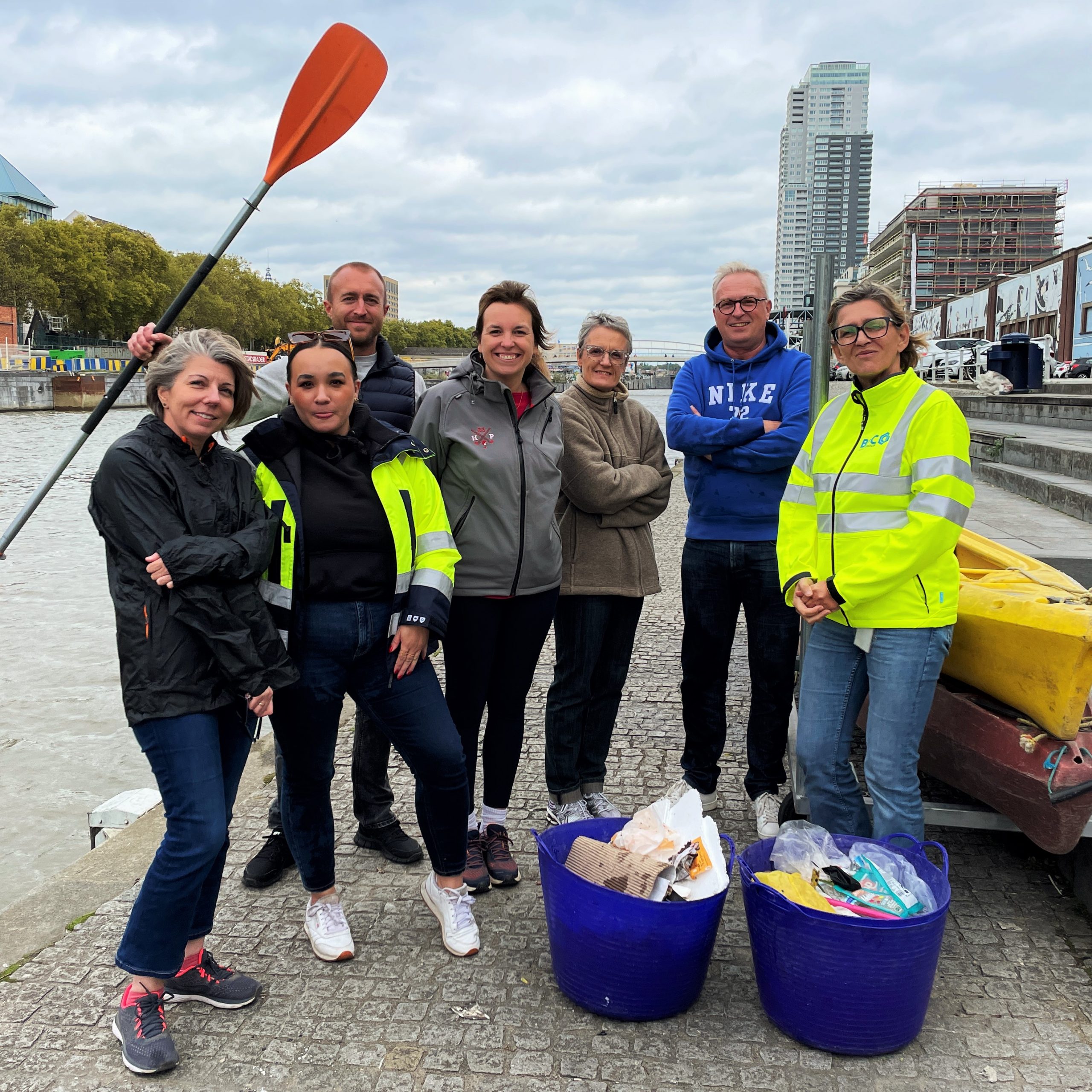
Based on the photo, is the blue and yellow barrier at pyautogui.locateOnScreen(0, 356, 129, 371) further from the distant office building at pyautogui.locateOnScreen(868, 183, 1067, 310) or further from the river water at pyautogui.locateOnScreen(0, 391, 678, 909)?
the distant office building at pyautogui.locateOnScreen(868, 183, 1067, 310)

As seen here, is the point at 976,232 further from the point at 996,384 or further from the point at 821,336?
the point at 821,336

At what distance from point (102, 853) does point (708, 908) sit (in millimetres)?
2596

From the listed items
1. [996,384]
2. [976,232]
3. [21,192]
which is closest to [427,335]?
[21,192]

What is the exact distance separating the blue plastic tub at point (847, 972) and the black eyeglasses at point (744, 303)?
82.2 inches

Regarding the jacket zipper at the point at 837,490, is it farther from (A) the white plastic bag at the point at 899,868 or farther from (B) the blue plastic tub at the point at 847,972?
(B) the blue plastic tub at the point at 847,972

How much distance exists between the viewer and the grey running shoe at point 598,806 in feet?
12.5

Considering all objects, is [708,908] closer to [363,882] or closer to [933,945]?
[933,945]

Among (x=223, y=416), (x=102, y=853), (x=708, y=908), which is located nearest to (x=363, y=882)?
(x=102, y=853)

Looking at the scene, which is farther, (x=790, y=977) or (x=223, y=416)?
(x=223, y=416)

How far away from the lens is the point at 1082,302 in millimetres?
49125

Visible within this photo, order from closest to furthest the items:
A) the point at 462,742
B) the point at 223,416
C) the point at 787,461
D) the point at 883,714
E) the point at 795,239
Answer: the point at 223,416, the point at 883,714, the point at 462,742, the point at 787,461, the point at 795,239

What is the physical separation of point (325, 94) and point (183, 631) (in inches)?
81.4

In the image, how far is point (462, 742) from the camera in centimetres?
339

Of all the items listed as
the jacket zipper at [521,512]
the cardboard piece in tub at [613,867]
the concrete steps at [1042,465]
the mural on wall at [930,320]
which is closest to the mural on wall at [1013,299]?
the mural on wall at [930,320]
